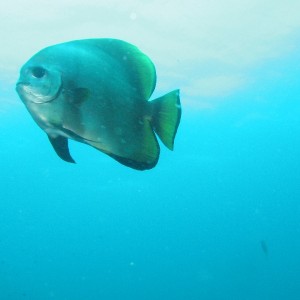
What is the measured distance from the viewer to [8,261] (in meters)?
121

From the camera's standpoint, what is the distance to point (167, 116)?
4.04ft

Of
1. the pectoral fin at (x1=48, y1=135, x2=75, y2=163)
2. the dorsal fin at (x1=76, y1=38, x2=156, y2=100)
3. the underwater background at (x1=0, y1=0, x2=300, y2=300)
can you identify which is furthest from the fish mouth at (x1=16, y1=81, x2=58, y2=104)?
the underwater background at (x1=0, y1=0, x2=300, y2=300)

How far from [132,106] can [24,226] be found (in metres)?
90.6

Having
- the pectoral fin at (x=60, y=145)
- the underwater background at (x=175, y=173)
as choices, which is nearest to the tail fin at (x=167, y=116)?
the pectoral fin at (x=60, y=145)

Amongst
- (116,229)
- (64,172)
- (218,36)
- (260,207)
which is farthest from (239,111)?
(116,229)

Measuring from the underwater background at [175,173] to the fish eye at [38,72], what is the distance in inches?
527

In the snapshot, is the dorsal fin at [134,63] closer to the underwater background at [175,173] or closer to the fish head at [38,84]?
the fish head at [38,84]

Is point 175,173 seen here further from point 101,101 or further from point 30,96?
point 30,96

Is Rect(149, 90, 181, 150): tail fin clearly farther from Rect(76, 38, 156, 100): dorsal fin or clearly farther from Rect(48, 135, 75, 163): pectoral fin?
Rect(48, 135, 75, 163): pectoral fin

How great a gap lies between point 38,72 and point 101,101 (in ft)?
0.68

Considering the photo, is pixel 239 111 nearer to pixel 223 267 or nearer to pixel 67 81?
pixel 67 81

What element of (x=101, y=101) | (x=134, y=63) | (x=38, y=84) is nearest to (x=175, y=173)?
(x=134, y=63)

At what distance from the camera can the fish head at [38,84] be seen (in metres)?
1.10

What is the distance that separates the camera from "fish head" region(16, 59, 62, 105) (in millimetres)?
1097
